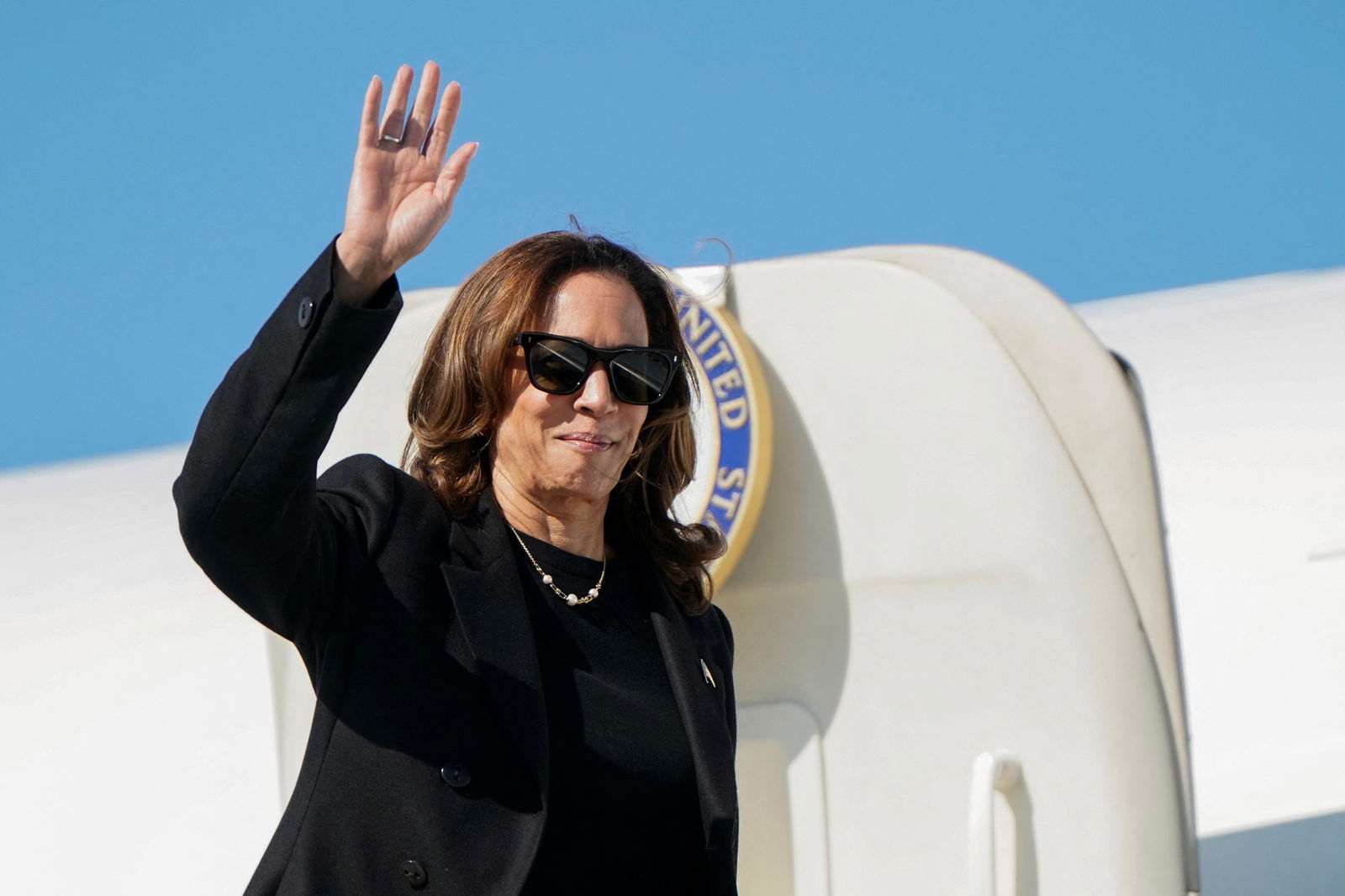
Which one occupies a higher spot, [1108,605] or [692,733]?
[1108,605]

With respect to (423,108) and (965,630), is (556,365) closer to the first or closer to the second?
(423,108)

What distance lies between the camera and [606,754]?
177 cm

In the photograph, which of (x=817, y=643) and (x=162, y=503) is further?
(x=162, y=503)

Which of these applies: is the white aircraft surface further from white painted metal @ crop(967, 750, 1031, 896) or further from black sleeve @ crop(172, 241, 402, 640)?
black sleeve @ crop(172, 241, 402, 640)

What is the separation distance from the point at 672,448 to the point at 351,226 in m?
0.80

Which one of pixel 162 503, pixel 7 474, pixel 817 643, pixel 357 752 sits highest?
pixel 7 474

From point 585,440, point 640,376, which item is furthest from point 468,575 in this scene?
point 640,376

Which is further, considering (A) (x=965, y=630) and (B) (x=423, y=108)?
(A) (x=965, y=630)

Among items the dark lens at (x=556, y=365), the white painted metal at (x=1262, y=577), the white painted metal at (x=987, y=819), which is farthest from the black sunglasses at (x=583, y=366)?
the white painted metal at (x=1262, y=577)

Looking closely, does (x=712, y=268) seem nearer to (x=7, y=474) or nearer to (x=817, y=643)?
(x=817, y=643)

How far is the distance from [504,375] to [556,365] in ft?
0.31

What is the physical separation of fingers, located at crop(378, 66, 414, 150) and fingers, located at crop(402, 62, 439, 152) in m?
0.01

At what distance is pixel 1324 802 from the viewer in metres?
4.20

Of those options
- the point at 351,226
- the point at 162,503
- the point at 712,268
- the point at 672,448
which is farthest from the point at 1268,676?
the point at 162,503
